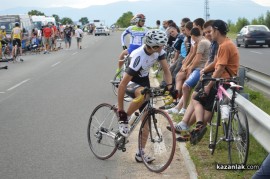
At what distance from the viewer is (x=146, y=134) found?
19.4 feet

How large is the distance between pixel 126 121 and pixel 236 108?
4.75ft

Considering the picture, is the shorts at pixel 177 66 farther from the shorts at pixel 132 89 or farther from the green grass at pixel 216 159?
the shorts at pixel 132 89

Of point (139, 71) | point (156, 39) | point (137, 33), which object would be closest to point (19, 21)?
point (137, 33)

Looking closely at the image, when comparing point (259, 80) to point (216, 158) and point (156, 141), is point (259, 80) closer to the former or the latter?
point (216, 158)

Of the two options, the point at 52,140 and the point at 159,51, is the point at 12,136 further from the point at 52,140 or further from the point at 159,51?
the point at 159,51

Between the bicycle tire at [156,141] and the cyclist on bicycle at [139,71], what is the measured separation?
0.33ft

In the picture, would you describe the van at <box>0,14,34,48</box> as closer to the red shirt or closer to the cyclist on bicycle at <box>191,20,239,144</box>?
the red shirt

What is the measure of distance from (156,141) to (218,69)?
133cm

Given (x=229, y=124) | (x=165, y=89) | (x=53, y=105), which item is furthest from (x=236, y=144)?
(x=53, y=105)

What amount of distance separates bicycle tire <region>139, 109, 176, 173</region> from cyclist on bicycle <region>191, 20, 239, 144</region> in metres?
0.81

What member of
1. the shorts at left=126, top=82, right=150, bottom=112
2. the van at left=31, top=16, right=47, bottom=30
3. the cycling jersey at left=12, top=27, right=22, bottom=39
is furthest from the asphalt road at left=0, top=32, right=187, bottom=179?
the van at left=31, top=16, right=47, bottom=30

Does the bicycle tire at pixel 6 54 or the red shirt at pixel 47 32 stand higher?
the red shirt at pixel 47 32

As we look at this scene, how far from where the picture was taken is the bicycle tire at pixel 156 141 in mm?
5641

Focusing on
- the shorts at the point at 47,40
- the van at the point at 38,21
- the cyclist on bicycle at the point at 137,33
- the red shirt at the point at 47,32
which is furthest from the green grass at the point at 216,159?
the van at the point at 38,21
